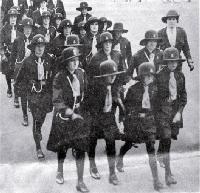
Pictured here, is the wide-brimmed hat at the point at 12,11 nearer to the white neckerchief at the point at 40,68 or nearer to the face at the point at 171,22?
the white neckerchief at the point at 40,68

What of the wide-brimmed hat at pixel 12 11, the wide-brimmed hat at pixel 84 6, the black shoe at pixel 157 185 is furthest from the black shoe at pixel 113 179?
the wide-brimmed hat at pixel 12 11

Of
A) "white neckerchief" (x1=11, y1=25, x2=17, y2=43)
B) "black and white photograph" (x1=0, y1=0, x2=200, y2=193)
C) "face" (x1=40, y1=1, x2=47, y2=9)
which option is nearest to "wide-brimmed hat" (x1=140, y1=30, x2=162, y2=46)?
"black and white photograph" (x1=0, y1=0, x2=200, y2=193)

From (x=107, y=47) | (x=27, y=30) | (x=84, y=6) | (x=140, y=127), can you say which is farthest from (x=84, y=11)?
(x=140, y=127)

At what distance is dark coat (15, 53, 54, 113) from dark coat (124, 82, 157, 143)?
1.02 metres

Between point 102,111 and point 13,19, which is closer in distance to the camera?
point 102,111

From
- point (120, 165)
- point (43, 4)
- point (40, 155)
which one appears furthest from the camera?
point (43, 4)

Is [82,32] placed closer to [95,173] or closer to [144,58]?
[144,58]

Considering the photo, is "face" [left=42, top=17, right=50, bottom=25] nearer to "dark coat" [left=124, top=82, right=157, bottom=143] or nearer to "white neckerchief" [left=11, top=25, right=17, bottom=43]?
"white neckerchief" [left=11, top=25, right=17, bottom=43]

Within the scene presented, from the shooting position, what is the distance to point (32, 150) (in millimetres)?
5961

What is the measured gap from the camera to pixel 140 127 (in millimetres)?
5371

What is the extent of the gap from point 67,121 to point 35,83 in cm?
91

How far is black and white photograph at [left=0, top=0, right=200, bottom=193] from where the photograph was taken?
5262mm

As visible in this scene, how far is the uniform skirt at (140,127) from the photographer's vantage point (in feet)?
17.5

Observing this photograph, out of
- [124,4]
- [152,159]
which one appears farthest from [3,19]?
[152,159]
